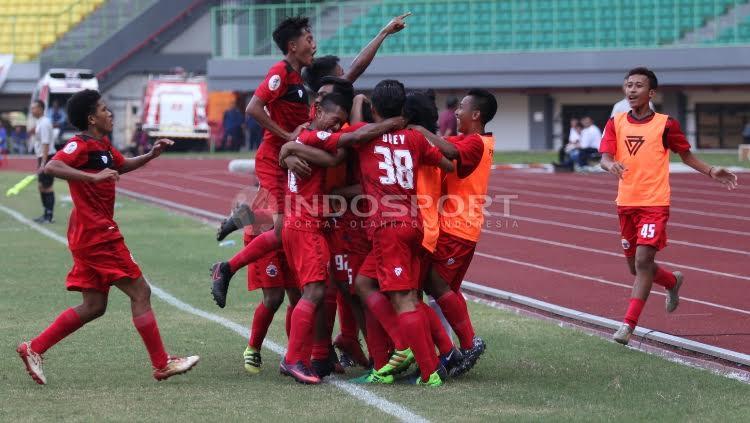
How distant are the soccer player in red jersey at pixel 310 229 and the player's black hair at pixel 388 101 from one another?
12cm

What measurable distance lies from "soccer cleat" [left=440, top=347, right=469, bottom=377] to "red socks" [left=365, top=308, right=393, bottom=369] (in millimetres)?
359

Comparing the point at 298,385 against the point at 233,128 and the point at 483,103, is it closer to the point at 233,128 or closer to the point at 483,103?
the point at 483,103

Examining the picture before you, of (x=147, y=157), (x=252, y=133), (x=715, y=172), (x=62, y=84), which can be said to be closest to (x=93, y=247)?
(x=147, y=157)

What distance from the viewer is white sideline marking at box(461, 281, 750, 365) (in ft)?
28.4

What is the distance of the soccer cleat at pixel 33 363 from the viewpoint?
25.2 ft

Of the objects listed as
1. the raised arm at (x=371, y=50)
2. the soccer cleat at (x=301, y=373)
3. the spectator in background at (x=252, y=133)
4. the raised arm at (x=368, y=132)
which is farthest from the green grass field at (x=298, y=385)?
the spectator in background at (x=252, y=133)

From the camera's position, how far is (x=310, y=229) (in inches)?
311

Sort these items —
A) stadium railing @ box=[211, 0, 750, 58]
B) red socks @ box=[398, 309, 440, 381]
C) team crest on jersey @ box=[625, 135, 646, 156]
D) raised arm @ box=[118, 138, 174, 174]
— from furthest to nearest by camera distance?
stadium railing @ box=[211, 0, 750, 58] < team crest on jersey @ box=[625, 135, 646, 156] < raised arm @ box=[118, 138, 174, 174] < red socks @ box=[398, 309, 440, 381]

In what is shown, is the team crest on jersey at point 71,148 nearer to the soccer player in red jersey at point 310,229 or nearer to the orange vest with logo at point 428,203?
the soccer player in red jersey at point 310,229

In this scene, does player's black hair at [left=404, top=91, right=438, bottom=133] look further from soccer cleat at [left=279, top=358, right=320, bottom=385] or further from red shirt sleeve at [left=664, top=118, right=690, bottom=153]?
red shirt sleeve at [left=664, top=118, right=690, bottom=153]

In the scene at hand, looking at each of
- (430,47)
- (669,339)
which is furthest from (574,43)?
(669,339)

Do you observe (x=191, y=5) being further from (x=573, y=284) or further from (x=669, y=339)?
(x=669, y=339)

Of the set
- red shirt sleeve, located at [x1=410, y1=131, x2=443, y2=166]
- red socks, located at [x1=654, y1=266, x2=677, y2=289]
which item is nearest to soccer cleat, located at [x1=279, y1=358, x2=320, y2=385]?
red shirt sleeve, located at [x1=410, y1=131, x2=443, y2=166]

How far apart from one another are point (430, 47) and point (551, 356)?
97.8 feet
